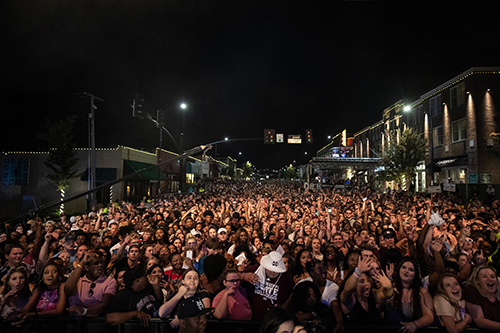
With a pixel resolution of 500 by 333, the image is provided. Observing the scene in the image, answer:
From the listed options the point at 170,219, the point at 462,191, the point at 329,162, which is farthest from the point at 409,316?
the point at 329,162

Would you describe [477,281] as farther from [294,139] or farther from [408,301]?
[294,139]

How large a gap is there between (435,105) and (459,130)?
4.87 metres

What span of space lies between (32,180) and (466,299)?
3322cm

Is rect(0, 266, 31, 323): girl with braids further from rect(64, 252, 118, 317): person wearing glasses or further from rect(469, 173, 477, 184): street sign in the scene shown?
rect(469, 173, 477, 184): street sign

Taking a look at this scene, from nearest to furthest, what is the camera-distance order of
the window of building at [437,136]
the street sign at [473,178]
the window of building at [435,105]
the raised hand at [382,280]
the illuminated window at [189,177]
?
1. the raised hand at [382,280]
2. the street sign at [473,178]
3. the window of building at [437,136]
4. the window of building at [435,105]
5. the illuminated window at [189,177]

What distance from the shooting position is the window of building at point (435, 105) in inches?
1184

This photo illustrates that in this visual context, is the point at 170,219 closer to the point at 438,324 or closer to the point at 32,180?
the point at 438,324

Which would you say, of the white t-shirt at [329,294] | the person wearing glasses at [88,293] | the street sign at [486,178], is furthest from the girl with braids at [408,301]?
the street sign at [486,178]

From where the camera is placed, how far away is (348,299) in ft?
11.6

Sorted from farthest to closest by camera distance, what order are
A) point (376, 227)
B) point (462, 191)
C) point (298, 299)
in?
1. point (462, 191)
2. point (376, 227)
3. point (298, 299)

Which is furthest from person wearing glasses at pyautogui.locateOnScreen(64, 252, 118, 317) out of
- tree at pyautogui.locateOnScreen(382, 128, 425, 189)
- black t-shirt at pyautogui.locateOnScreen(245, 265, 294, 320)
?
tree at pyautogui.locateOnScreen(382, 128, 425, 189)

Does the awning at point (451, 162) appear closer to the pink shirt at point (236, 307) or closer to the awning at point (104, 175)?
the pink shirt at point (236, 307)

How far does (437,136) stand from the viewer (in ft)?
100

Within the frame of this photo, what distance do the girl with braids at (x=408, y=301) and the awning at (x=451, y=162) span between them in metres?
27.1
